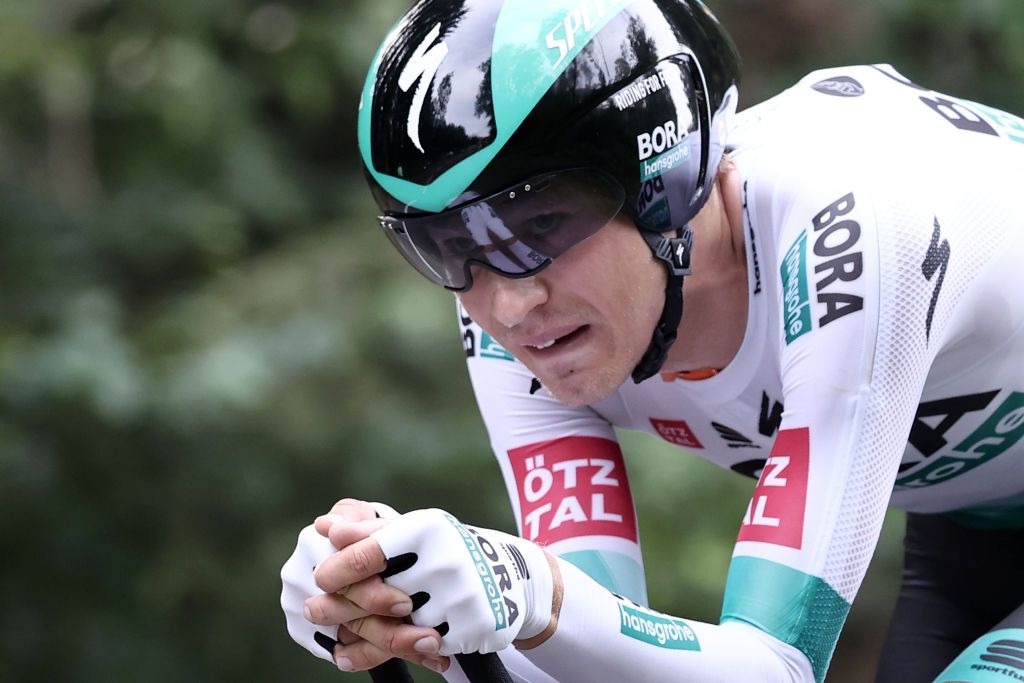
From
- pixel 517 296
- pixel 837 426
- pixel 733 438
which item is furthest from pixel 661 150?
pixel 733 438

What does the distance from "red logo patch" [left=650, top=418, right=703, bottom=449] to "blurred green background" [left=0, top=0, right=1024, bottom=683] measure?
8.58 ft

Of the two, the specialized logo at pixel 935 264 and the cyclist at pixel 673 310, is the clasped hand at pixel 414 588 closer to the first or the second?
the cyclist at pixel 673 310

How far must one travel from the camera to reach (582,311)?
9.04 ft

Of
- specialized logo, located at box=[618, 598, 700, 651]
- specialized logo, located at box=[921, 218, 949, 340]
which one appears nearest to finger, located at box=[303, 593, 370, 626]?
specialized logo, located at box=[618, 598, 700, 651]

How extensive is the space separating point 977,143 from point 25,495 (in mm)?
4862

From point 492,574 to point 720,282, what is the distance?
3.38 ft

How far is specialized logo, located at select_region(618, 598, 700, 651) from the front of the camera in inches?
92.9

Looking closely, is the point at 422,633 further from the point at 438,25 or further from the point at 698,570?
the point at 698,570

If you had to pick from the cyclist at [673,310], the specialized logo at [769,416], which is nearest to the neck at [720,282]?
the cyclist at [673,310]

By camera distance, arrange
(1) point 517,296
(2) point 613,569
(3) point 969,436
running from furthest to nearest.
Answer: (2) point 613,569 < (3) point 969,436 < (1) point 517,296

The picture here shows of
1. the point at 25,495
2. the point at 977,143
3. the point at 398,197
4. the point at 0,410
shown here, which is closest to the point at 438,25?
the point at 398,197

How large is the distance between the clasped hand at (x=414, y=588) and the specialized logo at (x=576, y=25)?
35.5 inches

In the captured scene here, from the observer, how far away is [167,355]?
5.89m

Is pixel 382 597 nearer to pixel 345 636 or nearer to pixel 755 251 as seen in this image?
pixel 345 636
